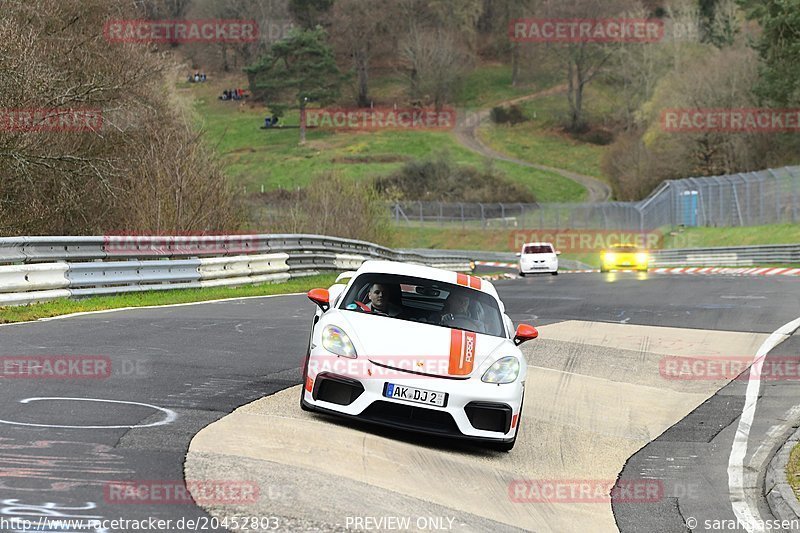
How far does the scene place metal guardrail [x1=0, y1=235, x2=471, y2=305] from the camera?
669 inches

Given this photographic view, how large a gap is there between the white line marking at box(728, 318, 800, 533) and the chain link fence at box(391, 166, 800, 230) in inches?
1336

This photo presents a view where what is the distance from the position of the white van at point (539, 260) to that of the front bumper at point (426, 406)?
34.3 metres

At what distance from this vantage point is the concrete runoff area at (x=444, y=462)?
682 cm

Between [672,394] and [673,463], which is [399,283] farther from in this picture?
[672,394]

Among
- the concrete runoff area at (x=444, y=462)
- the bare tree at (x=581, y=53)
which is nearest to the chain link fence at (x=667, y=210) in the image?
the concrete runoff area at (x=444, y=462)

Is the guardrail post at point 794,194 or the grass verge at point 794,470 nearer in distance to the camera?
the grass verge at point 794,470

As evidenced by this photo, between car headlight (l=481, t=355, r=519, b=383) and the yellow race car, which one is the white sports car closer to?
car headlight (l=481, t=355, r=519, b=383)

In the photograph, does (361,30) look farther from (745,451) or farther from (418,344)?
(418,344)

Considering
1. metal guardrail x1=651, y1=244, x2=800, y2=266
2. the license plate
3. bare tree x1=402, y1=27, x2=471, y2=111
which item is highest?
bare tree x1=402, y1=27, x2=471, y2=111

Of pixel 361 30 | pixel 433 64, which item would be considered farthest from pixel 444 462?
pixel 361 30

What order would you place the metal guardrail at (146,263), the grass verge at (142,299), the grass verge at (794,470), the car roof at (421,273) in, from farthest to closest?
the metal guardrail at (146,263) → the grass verge at (142,299) → the car roof at (421,273) → the grass verge at (794,470)

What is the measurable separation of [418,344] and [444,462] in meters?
1.03

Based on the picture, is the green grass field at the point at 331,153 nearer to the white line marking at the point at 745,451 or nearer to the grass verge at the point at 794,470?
the white line marking at the point at 745,451

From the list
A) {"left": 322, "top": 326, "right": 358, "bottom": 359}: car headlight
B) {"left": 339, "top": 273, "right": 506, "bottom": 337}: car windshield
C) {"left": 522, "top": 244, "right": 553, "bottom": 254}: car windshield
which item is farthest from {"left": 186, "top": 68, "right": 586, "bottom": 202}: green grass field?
{"left": 322, "top": 326, "right": 358, "bottom": 359}: car headlight
